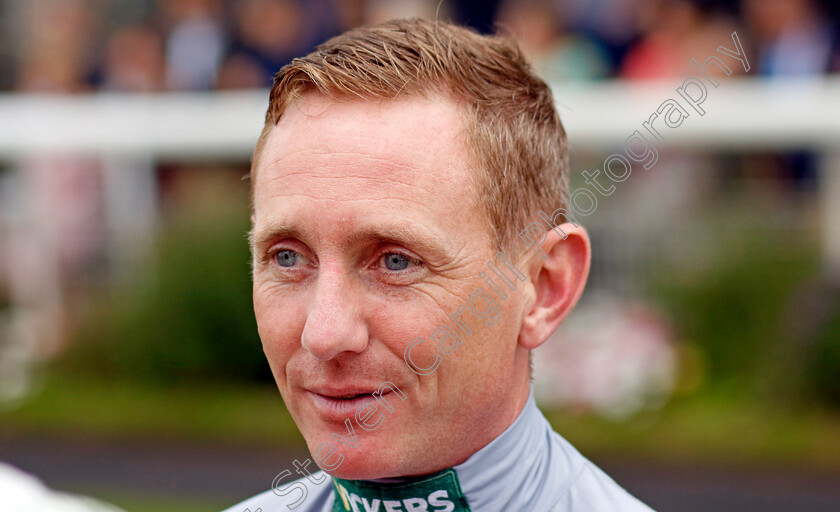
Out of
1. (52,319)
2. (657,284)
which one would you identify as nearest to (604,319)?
(657,284)

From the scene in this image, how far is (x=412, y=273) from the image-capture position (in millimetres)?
1875

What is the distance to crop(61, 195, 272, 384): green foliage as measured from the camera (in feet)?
28.1

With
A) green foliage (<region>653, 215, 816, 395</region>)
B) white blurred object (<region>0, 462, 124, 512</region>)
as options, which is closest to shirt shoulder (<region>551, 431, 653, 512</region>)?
white blurred object (<region>0, 462, 124, 512</region>)

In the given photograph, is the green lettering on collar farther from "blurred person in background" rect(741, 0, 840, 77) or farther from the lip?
"blurred person in background" rect(741, 0, 840, 77)

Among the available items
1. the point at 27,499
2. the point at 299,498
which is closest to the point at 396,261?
the point at 299,498

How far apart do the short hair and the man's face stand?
0.04 m

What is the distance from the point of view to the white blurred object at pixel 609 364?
25.1ft

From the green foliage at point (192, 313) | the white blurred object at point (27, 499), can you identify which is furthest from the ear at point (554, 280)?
the green foliage at point (192, 313)

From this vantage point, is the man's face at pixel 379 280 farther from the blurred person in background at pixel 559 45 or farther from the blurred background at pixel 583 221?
the blurred person in background at pixel 559 45

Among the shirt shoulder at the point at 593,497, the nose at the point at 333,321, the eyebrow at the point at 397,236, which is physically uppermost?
the eyebrow at the point at 397,236

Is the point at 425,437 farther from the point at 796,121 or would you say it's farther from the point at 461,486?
the point at 796,121

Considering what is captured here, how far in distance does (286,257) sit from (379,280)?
22 cm

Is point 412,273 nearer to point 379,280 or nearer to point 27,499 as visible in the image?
point 379,280

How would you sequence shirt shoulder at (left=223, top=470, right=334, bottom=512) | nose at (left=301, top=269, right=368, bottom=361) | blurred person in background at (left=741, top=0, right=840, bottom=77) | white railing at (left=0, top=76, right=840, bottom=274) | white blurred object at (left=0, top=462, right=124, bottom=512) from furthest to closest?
white railing at (left=0, top=76, right=840, bottom=274)
blurred person in background at (left=741, top=0, right=840, bottom=77)
white blurred object at (left=0, top=462, right=124, bottom=512)
shirt shoulder at (left=223, top=470, right=334, bottom=512)
nose at (left=301, top=269, right=368, bottom=361)
